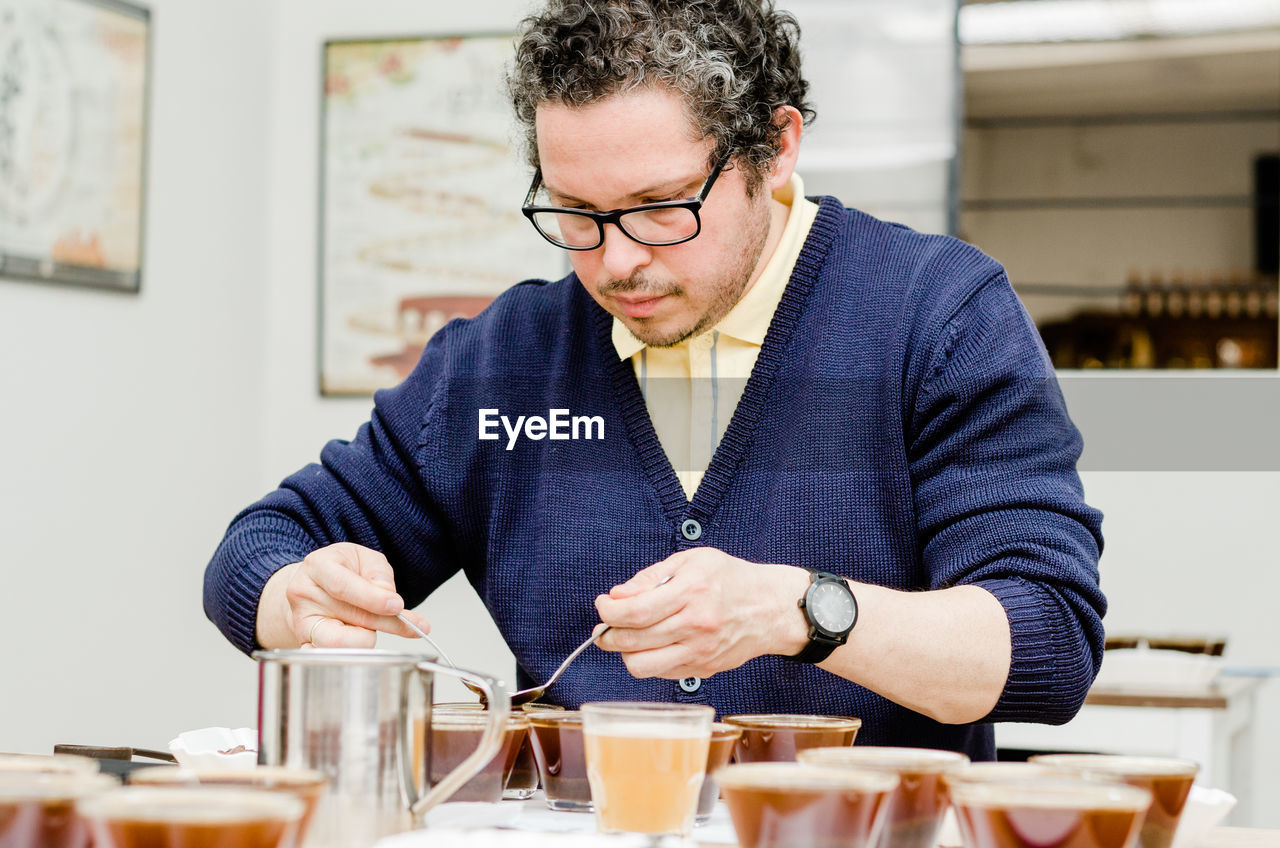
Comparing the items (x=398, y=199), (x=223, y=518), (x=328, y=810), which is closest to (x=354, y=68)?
(x=398, y=199)

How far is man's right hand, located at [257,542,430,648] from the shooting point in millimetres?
1062

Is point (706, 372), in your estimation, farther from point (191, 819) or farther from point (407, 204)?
point (407, 204)

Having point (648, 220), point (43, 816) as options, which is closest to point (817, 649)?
point (648, 220)

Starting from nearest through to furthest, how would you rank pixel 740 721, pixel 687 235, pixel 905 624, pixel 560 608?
pixel 740 721 < pixel 905 624 < pixel 687 235 < pixel 560 608

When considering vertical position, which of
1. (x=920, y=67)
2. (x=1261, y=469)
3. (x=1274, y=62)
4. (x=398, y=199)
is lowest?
(x=1261, y=469)

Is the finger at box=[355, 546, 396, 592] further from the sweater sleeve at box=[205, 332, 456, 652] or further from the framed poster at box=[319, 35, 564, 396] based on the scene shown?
the framed poster at box=[319, 35, 564, 396]

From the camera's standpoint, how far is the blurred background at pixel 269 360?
2582 millimetres

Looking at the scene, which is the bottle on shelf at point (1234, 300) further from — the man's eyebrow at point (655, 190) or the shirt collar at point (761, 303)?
the man's eyebrow at point (655, 190)

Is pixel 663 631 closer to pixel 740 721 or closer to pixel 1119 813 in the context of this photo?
pixel 740 721

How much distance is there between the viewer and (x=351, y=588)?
1063 millimetres

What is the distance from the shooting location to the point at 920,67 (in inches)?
126

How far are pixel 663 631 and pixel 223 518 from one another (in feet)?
7.83

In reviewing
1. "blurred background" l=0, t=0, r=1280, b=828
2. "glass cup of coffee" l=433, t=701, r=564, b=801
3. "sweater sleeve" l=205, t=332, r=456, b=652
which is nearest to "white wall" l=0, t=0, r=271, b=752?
"blurred background" l=0, t=0, r=1280, b=828

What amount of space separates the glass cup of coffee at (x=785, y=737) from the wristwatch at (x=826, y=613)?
89 mm
